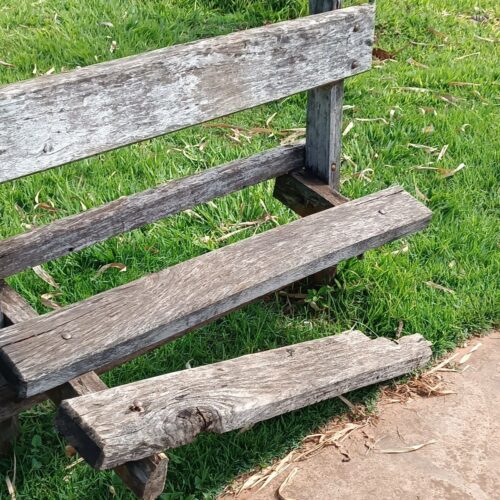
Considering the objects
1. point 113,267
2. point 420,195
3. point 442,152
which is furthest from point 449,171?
point 113,267

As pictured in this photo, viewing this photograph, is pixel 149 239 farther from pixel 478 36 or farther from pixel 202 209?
pixel 478 36

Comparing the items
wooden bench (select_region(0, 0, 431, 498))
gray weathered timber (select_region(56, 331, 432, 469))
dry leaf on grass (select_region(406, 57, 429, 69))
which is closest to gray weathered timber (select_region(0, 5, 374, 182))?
wooden bench (select_region(0, 0, 431, 498))

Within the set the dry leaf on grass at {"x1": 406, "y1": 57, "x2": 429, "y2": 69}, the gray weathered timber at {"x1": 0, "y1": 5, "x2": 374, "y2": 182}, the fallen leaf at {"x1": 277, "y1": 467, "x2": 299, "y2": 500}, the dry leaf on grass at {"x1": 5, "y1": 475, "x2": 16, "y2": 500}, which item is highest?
the gray weathered timber at {"x1": 0, "y1": 5, "x2": 374, "y2": 182}

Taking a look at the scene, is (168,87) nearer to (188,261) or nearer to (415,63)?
(188,261)

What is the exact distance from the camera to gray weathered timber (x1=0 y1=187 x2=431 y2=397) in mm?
2721

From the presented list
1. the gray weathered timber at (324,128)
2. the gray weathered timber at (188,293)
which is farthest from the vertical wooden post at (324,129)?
the gray weathered timber at (188,293)

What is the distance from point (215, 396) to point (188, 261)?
0.58 m

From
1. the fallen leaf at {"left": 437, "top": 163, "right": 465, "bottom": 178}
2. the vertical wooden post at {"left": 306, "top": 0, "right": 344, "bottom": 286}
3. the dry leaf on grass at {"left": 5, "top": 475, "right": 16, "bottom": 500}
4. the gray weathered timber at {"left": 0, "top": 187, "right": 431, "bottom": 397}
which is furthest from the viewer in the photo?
the fallen leaf at {"left": 437, "top": 163, "right": 465, "bottom": 178}

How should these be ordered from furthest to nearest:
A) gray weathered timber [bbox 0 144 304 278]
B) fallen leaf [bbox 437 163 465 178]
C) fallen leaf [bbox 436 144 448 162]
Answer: fallen leaf [bbox 436 144 448 162] < fallen leaf [bbox 437 163 465 178] < gray weathered timber [bbox 0 144 304 278]

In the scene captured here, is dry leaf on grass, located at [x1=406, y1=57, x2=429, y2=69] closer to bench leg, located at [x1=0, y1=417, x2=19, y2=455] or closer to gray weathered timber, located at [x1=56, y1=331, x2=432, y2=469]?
gray weathered timber, located at [x1=56, y1=331, x2=432, y2=469]

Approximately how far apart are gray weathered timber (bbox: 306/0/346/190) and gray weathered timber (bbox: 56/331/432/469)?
30.2 inches

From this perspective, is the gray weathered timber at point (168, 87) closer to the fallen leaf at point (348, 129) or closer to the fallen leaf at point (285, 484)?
the fallen leaf at point (285, 484)

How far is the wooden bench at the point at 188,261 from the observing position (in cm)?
268

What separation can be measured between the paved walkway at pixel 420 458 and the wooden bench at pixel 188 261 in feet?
0.72
